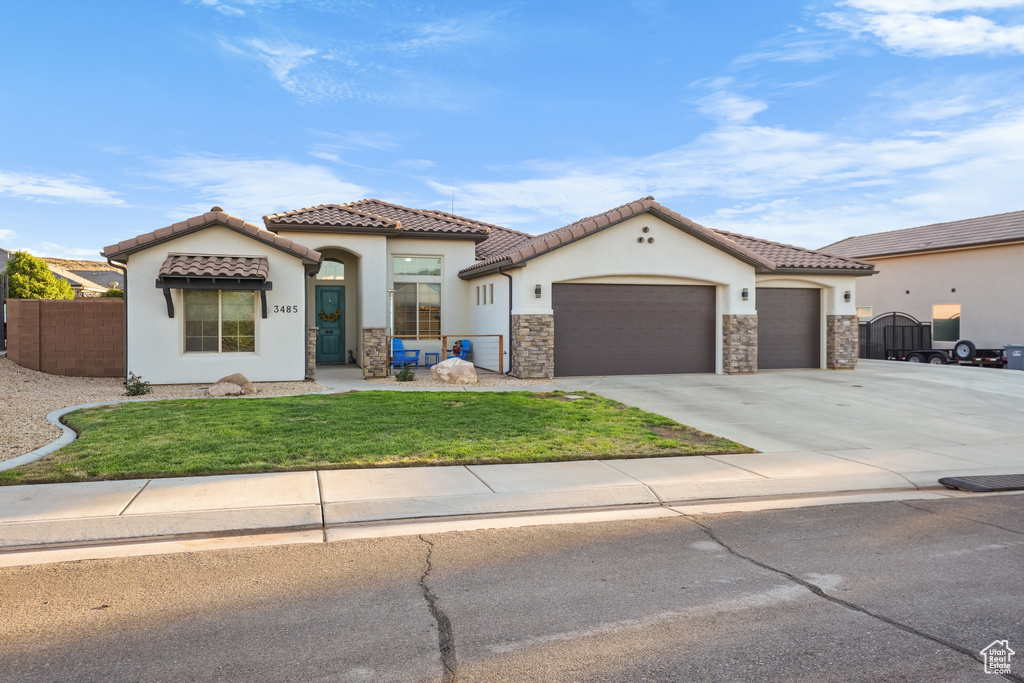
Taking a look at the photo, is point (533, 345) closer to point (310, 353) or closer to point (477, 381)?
point (477, 381)

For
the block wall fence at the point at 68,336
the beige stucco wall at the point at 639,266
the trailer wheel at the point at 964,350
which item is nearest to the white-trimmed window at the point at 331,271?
the block wall fence at the point at 68,336

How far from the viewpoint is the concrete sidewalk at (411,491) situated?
6141 mm

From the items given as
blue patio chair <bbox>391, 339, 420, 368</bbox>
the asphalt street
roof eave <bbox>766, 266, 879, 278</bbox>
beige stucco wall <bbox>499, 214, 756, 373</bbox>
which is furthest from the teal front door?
the asphalt street

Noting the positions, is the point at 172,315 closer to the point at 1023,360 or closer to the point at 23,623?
the point at 23,623

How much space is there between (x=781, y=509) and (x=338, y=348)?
18.1 metres

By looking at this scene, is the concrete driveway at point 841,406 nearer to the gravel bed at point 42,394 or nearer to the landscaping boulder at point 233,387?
the landscaping boulder at point 233,387

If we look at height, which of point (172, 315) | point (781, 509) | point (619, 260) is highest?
point (619, 260)

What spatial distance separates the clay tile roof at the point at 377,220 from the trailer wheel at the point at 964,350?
1789 cm

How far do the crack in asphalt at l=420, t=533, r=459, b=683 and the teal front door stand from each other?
18449 millimetres

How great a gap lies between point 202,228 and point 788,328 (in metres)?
17.0

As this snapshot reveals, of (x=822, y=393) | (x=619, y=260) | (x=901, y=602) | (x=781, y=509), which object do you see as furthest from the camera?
(x=619, y=260)

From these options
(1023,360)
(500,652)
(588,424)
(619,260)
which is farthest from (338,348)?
(1023,360)

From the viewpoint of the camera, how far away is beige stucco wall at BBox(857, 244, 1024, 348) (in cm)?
2577

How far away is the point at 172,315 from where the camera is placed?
15.9m
